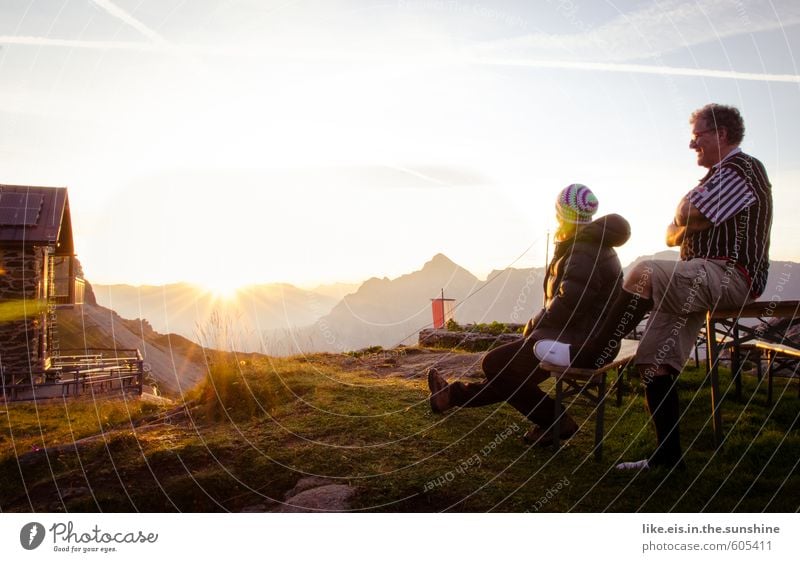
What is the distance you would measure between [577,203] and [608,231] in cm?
37

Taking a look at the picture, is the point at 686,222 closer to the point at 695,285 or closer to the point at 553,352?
the point at 695,285

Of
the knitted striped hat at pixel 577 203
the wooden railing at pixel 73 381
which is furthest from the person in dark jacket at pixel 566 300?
the wooden railing at pixel 73 381

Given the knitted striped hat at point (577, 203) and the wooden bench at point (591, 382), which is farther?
the knitted striped hat at point (577, 203)

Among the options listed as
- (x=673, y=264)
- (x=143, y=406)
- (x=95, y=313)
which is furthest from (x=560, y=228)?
(x=95, y=313)

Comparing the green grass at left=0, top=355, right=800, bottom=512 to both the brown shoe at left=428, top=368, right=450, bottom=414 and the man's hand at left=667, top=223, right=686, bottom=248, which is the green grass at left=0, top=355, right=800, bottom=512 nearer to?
the brown shoe at left=428, top=368, right=450, bottom=414

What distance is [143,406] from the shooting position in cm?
1216

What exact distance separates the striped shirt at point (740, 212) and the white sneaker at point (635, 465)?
144 centimetres

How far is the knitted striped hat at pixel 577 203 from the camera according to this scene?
5.36 m

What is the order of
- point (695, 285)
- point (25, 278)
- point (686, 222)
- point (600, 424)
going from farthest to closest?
1. point (25, 278)
2. point (600, 424)
3. point (686, 222)
4. point (695, 285)

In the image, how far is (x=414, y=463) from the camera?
5.20m

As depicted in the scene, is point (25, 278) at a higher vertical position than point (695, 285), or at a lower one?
higher

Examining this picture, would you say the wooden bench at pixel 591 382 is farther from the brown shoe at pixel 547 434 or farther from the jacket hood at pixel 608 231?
the jacket hood at pixel 608 231

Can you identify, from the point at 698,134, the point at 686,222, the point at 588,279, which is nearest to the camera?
the point at 686,222

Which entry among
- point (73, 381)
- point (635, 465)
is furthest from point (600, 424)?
point (73, 381)
